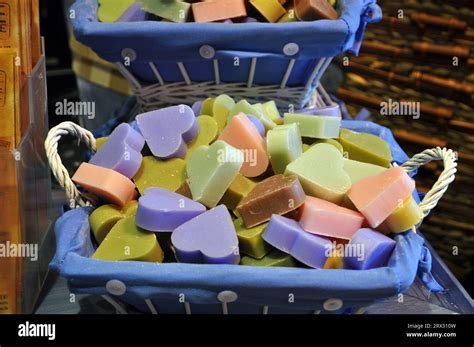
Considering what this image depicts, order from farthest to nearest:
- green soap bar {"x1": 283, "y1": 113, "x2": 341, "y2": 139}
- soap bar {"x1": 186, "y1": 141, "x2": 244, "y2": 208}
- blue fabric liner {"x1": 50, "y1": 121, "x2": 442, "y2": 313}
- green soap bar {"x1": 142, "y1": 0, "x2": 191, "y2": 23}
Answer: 1. green soap bar {"x1": 142, "y1": 0, "x2": 191, "y2": 23}
2. green soap bar {"x1": 283, "y1": 113, "x2": 341, "y2": 139}
3. soap bar {"x1": 186, "y1": 141, "x2": 244, "y2": 208}
4. blue fabric liner {"x1": 50, "y1": 121, "x2": 442, "y2": 313}

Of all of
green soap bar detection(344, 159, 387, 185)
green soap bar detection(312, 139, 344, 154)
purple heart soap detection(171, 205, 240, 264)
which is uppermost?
green soap bar detection(312, 139, 344, 154)

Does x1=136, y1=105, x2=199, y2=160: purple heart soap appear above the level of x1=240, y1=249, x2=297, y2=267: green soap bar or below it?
above

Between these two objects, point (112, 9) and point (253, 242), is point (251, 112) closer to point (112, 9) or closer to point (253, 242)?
point (253, 242)

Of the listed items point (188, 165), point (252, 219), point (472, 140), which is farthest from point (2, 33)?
point (472, 140)

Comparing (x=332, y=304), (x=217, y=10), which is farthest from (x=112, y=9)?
(x=332, y=304)

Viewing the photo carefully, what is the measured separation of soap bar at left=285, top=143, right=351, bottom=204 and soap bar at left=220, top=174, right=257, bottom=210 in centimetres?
6

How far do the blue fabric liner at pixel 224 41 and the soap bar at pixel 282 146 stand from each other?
18 centimetres

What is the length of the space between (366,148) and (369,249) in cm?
24

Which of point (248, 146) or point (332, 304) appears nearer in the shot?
point (332, 304)

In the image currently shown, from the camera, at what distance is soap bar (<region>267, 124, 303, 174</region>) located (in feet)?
2.96

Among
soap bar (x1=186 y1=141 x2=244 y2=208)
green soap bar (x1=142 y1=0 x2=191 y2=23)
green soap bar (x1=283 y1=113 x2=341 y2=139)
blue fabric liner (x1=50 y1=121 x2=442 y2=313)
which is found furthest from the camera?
green soap bar (x1=142 y1=0 x2=191 y2=23)

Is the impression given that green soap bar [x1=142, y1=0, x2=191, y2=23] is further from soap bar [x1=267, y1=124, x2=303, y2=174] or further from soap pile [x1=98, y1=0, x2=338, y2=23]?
soap bar [x1=267, y1=124, x2=303, y2=174]

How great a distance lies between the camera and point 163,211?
0.83 meters

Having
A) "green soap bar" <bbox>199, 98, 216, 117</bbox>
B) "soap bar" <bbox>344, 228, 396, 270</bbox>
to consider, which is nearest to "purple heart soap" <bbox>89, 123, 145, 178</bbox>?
"green soap bar" <bbox>199, 98, 216, 117</bbox>
